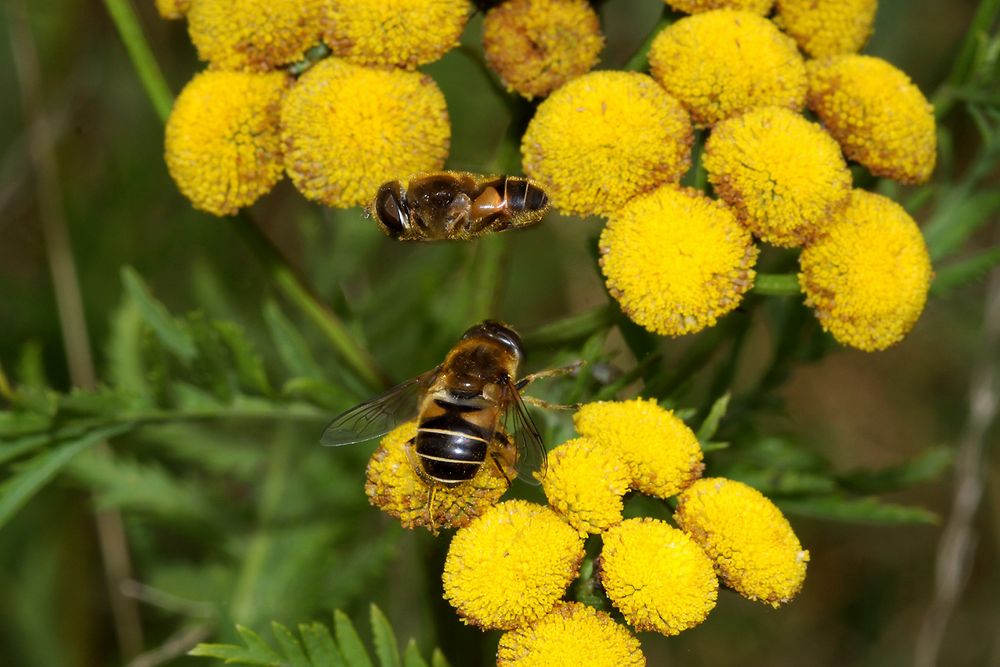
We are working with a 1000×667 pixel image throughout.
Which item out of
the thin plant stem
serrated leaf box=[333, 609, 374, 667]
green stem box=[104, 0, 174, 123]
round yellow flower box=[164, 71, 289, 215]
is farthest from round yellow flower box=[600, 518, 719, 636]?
the thin plant stem

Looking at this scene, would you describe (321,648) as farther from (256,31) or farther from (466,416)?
(256,31)

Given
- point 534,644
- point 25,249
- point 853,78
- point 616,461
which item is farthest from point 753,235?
point 25,249

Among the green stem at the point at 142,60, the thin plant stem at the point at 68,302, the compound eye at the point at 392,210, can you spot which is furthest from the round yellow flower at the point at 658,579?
the thin plant stem at the point at 68,302

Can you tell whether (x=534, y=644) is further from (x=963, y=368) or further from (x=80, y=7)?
(x=963, y=368)

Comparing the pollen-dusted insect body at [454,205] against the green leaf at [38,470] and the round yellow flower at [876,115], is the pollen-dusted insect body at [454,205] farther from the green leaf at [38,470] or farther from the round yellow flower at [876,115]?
the green leaf at [38,470]

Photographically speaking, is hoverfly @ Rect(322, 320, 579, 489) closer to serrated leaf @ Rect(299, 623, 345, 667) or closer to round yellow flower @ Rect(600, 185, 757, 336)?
round yellow flower @ Rect(600, 185, 757, 336)

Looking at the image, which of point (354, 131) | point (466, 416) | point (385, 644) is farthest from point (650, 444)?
point (354, 131)
